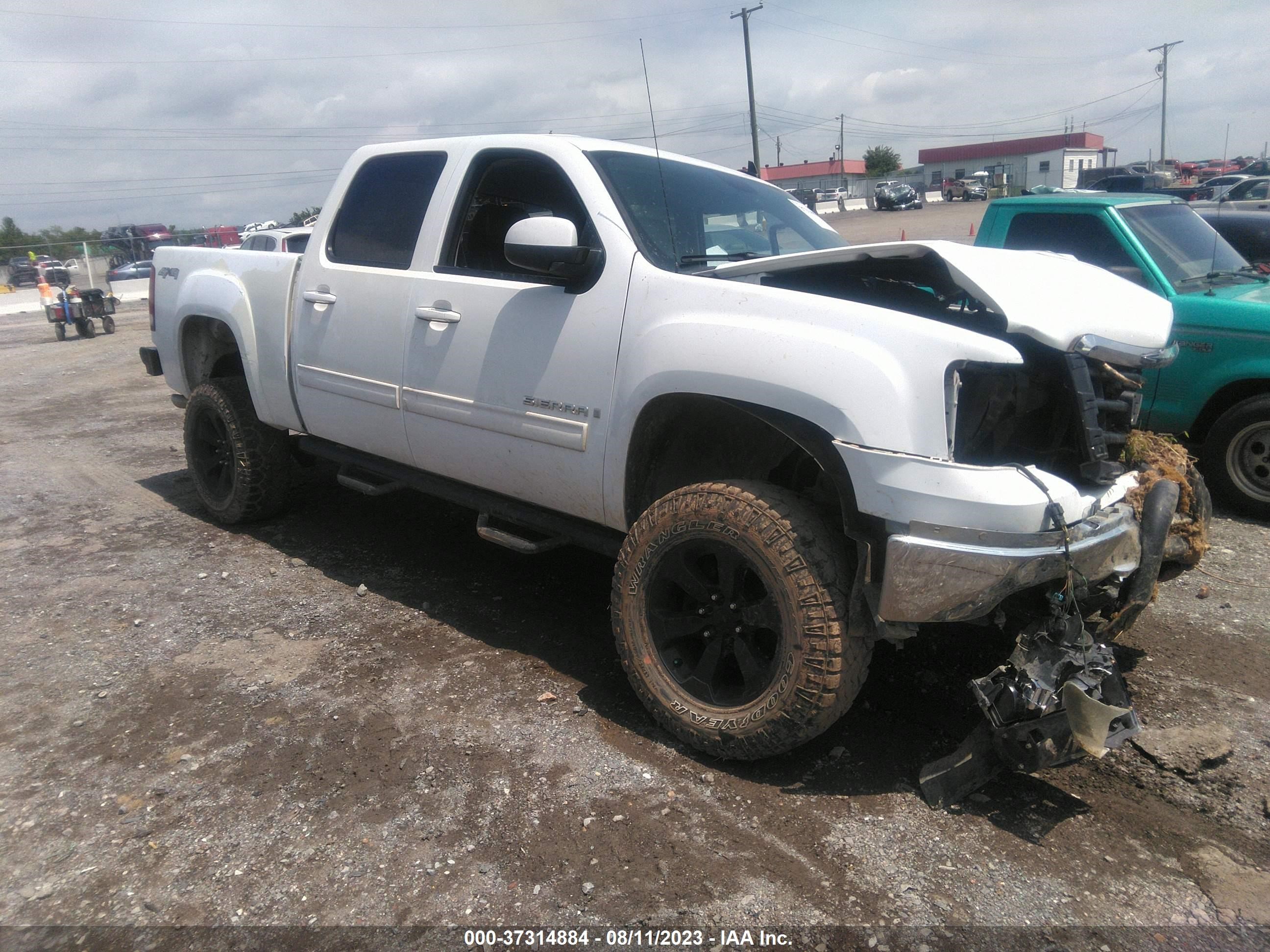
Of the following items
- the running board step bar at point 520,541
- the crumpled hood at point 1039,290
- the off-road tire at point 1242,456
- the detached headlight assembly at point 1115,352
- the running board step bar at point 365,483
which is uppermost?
the crumpled hood at point 1039,290

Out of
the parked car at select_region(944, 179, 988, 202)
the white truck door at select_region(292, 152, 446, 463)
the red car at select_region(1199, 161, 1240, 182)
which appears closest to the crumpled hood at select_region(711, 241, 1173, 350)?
the white truck door at select_region(292, 152, 446, 463)

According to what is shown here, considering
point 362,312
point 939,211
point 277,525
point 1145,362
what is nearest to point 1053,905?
point 1145,362

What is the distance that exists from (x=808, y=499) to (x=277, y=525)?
3846mm

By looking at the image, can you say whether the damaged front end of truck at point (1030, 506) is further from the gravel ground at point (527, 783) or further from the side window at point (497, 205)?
the side window at point (497, 205)

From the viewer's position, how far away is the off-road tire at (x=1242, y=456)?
532 cm

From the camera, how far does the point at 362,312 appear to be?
4238mm

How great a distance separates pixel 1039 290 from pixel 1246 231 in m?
5.77

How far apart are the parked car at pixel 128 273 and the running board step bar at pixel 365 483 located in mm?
32196

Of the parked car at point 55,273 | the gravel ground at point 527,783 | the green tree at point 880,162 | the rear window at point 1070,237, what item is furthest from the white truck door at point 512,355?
the green tree at point 880,162

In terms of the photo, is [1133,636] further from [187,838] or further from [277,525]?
[277,525]

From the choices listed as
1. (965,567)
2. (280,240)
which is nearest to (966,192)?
(280,240)

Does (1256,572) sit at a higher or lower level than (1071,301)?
lower

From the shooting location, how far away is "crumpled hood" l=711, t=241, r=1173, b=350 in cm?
265

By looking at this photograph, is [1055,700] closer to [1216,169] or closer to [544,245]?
[544,245]
